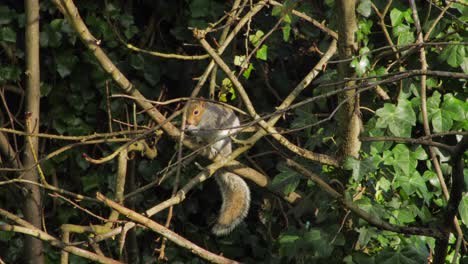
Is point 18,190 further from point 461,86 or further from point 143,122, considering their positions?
point 461,86

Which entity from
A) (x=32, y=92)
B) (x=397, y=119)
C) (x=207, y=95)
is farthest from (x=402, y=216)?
(x=32, y=92)

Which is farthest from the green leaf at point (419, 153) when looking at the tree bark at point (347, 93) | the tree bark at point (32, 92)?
the tree bark at point (32, 92)

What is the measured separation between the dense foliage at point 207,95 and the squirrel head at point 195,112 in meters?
0.06

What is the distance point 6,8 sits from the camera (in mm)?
3240

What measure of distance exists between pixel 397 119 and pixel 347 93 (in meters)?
0.32

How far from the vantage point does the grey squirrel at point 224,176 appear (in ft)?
10.5

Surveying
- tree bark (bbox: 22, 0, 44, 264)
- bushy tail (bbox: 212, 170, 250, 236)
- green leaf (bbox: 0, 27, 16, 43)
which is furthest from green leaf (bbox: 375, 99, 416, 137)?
green leaf (bbox: 0, 27, 16, 43)

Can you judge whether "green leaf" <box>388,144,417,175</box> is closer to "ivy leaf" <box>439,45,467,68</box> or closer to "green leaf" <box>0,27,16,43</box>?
"ivy leaf" <box>439,45,467,68</box>

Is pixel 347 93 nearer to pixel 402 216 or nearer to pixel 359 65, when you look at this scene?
pixel 359 65

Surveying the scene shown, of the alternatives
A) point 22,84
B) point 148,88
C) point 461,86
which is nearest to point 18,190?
point 22,84

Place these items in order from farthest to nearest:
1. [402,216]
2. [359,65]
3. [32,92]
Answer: [32,92]
[402,216]
[359,65]

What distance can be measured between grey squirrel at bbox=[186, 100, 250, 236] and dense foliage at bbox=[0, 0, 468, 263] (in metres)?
0.11

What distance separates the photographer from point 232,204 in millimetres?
3234

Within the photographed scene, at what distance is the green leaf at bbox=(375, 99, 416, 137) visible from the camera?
2516 millimetres
